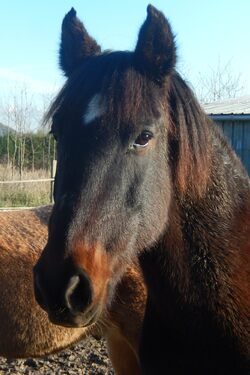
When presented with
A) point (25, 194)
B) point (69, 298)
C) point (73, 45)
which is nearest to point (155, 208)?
point (69, 298)

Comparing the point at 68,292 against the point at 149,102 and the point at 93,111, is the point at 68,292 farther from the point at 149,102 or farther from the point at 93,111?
the point at 149,102

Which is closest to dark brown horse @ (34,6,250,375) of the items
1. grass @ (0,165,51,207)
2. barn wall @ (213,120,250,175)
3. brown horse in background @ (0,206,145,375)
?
brown horse in background @ (0,206,145,375)

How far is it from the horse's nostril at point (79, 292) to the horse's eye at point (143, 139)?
0.65 metres

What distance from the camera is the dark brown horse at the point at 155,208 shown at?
2248 mm

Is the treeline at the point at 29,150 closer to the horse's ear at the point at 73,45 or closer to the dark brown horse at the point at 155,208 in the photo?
the horse's ear at the point at 73,45

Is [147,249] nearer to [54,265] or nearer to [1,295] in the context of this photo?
[54,265]

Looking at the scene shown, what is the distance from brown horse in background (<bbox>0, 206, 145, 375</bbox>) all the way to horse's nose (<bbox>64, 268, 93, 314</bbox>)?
2.48m

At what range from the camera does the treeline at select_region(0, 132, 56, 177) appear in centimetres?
2222

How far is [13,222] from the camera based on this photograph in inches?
208

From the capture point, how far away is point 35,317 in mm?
4719

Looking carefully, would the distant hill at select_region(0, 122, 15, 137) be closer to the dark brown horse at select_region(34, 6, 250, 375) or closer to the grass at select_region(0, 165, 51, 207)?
the grass at select_region(0, 165, 51, 207)

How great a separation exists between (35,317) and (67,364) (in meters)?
1.75

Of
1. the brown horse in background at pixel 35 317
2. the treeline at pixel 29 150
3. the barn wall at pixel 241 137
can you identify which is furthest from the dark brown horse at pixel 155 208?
the treeline at pixel 29 150

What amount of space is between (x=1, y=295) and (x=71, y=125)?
9.17ft
